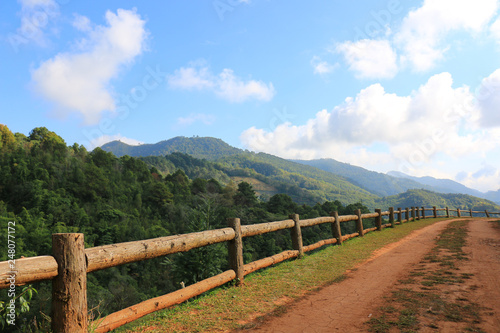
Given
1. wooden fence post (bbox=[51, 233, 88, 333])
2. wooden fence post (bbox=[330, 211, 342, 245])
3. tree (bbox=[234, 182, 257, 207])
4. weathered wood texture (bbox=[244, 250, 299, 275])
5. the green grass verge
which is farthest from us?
tree (bbox=[234, 182, 257, 207])

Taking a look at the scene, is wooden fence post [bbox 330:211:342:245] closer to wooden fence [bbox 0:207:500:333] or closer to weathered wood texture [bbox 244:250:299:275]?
weathered wood texture [bbox 244:250:299:275]

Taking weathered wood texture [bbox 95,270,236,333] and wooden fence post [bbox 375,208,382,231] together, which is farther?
wooden fence post [bbox 375,208,382,231]

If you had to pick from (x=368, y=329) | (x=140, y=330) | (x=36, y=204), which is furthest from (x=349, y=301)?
(x=36, y=204)

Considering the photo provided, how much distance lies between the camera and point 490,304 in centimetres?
353

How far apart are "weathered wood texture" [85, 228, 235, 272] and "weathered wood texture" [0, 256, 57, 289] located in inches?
12.9

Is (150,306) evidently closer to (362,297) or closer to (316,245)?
(362,297)

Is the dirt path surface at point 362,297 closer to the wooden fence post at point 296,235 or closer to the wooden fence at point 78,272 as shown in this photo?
the wooden fence at point 78,272

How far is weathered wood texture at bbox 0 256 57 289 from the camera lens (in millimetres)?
2197

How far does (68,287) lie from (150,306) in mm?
1061

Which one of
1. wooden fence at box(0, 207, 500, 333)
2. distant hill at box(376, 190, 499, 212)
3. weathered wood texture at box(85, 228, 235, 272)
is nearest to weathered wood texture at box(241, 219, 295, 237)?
weathered wood texture at box(85, 228, 235, 272)

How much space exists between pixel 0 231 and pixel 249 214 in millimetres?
34416

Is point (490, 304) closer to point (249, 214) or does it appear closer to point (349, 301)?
point (349, 301)

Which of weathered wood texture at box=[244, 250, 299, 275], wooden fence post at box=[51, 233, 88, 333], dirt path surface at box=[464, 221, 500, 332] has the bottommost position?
dirt path surface at box=[464, 221, 500, 332]

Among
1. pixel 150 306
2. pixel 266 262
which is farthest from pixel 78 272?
pixel 266 262
